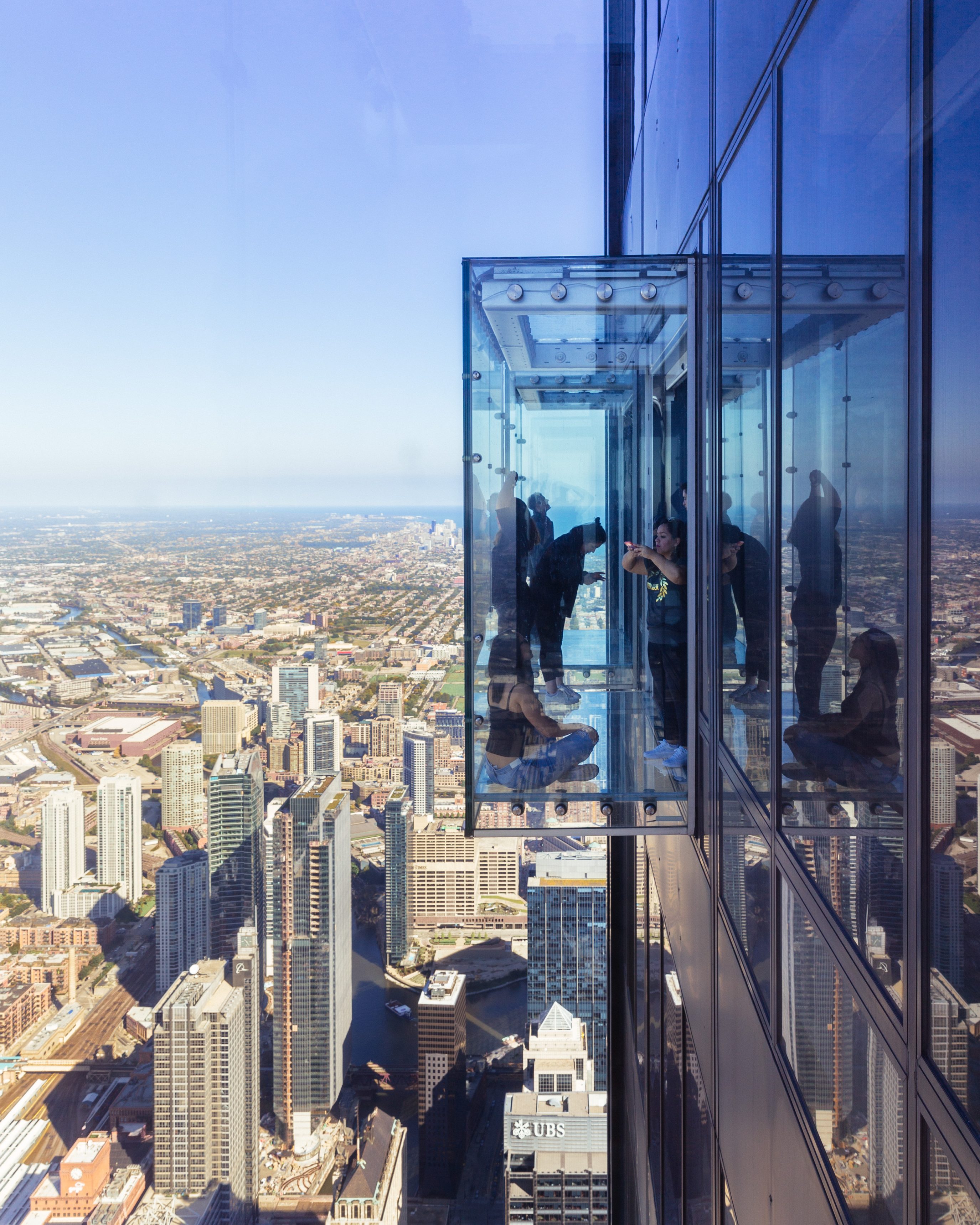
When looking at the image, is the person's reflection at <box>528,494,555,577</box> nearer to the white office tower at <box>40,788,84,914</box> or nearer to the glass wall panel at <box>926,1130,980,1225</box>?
the glass wall panel at <box>926,1130,980,1225</box>

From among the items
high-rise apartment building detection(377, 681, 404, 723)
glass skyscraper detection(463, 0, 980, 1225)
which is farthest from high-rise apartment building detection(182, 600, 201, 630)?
glass skyscraper detection(463, 0, 980, 1225)

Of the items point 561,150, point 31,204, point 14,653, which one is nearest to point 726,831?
point 14,653

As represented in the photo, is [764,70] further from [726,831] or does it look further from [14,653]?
[14,653]

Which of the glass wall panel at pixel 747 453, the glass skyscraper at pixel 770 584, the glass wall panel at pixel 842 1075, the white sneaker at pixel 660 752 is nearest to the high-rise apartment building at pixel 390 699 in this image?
the glass skyscraper at pixel 770 584

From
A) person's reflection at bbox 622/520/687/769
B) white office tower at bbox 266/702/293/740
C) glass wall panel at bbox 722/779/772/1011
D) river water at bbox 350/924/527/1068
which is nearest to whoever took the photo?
glass wall panel at bbox 722/779/772/1011

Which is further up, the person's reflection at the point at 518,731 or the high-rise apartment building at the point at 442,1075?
the person's reflection at the point at 518,731

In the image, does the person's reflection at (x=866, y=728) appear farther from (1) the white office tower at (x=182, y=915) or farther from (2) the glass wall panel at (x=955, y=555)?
(1) the white office tower at (x=182, y=915)
